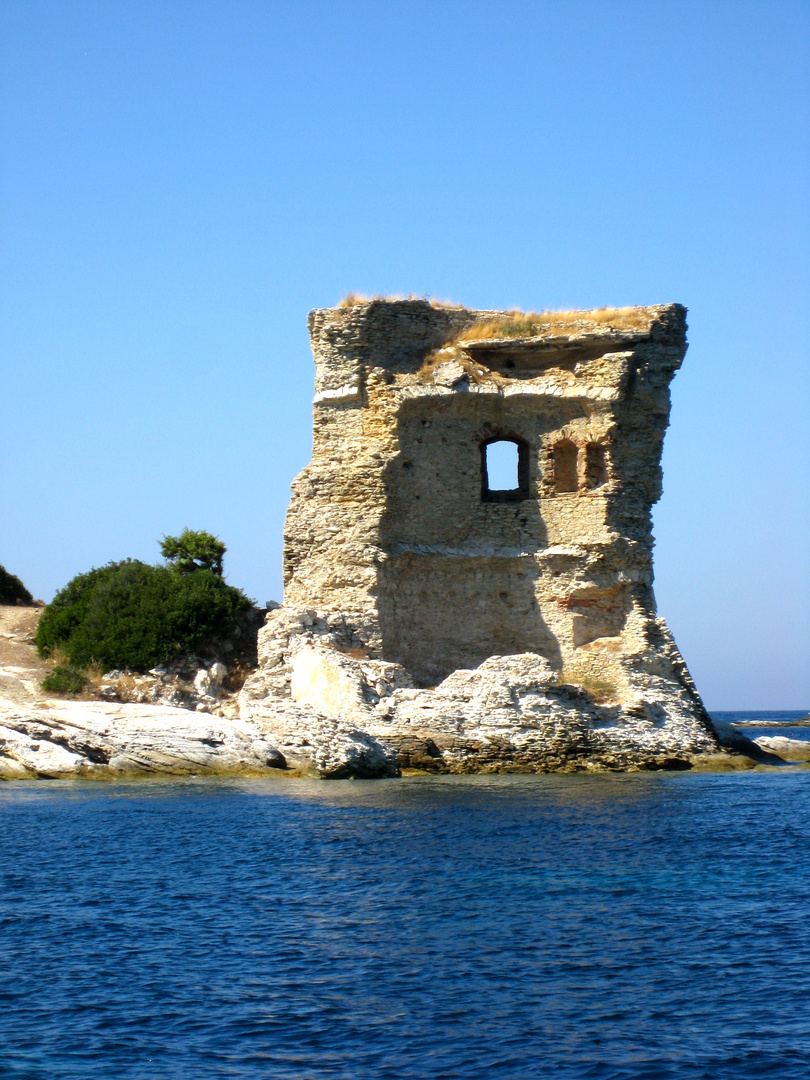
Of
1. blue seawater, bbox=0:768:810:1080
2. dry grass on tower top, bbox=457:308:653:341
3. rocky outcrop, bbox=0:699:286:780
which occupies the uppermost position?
dry grass on tower top, bbox=457:308:653:341

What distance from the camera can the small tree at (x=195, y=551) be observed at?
29469 millimetres

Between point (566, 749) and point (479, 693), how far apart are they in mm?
1718

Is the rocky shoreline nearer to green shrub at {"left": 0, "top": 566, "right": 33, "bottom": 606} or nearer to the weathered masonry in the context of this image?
the weathered masonry

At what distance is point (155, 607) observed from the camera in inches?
1038

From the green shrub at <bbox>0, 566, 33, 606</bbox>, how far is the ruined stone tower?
1227 cm

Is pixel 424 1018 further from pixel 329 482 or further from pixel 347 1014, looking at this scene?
pixel 329 482

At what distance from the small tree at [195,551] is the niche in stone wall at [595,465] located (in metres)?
9.24

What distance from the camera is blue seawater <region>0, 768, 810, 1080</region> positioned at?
815 centimetres

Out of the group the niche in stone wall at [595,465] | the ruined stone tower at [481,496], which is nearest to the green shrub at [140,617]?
the ruined stone tower at [481,496]

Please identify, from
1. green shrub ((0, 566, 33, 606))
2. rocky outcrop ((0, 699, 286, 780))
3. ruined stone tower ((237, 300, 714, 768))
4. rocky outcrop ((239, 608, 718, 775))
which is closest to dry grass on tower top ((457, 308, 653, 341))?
ruined stone tower ((237, 300, 714, 768))

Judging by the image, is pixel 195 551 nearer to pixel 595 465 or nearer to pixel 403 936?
pixel 595 465

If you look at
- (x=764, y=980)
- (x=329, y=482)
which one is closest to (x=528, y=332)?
(x=329, y=482)

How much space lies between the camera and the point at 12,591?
3409 centimetres

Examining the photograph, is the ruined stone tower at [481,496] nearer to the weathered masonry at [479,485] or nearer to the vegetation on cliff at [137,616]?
the weathered masonry at [479,485]
